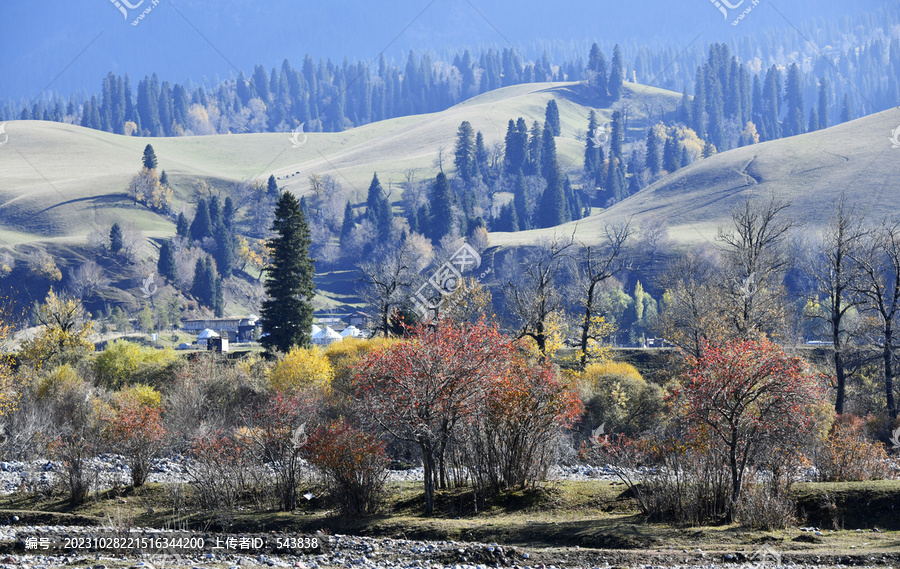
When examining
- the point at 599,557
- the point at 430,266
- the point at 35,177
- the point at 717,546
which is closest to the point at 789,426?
the point at 717,546

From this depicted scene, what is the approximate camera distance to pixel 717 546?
18.5 metres

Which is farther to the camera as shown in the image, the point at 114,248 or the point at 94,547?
the point at 114,248

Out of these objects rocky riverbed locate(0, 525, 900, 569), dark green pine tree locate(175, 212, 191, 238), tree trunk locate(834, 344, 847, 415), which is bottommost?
rocky riverbed locate(0, 525, 900, 569)

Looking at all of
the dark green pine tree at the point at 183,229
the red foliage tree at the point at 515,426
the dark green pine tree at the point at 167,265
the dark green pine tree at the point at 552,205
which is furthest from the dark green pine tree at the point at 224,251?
the red foliage tree at the point at 515,426

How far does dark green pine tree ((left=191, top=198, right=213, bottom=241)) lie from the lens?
509 feet

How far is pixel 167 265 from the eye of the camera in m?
139

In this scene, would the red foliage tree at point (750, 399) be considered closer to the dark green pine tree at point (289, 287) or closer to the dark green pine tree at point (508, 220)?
the dark green pine tree at point (289, 287)

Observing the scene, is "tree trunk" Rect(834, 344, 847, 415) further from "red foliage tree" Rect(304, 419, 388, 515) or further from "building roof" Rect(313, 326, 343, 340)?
"building roof" Rect(313, 326, 343, 340)

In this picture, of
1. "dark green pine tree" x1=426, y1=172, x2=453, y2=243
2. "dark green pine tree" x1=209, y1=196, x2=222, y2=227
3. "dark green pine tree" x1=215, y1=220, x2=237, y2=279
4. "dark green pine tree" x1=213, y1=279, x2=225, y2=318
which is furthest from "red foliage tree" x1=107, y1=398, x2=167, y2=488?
"dark green pine tree" x1=209, y1=196, x2=222, y2=227

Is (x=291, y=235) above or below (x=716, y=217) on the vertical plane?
below

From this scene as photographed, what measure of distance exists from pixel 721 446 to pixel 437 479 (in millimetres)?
9096

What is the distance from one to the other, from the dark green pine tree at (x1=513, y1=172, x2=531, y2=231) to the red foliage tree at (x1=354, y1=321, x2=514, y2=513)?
155 m

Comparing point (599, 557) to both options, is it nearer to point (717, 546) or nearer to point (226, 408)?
point (717, 546)

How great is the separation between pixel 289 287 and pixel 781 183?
4698 inches
